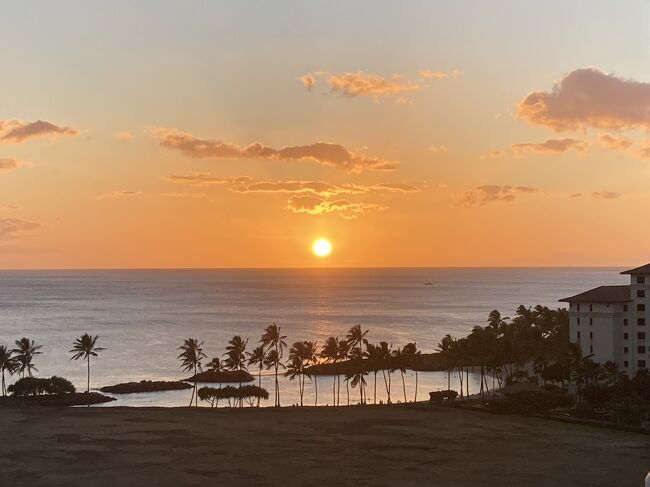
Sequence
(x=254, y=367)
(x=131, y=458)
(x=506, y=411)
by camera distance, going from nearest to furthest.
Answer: (x=131, y=458) → (x=506, y=411) → (x=254, y=367)

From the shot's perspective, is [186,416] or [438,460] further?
[186,416]

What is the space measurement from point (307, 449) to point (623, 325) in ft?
200

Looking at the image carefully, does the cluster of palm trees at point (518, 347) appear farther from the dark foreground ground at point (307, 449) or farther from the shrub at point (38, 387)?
the shrub at point (38, 387)

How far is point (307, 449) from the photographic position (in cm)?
6981

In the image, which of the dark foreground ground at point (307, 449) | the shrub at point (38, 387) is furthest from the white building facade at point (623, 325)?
the shrub at point (38, 387)

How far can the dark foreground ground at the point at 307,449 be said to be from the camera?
59.8m

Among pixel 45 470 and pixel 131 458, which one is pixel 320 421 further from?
pixel 45 470

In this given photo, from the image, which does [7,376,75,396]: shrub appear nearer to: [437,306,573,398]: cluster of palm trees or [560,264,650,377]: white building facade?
[437,306,573,398]: cluster of palm trees

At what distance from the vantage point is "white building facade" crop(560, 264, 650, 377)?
110 metres

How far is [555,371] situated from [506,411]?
70.3 ft

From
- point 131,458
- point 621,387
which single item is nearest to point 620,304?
point 621,387

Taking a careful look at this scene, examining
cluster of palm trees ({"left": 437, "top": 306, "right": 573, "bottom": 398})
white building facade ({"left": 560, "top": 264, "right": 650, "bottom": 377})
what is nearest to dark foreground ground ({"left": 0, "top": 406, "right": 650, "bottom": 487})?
cluster of palm trees ({"left": 437, "top": 306, "right": 573, "bottom": 398})

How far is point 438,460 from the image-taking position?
216 ft

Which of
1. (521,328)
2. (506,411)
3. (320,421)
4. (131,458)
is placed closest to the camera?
(131,458)
